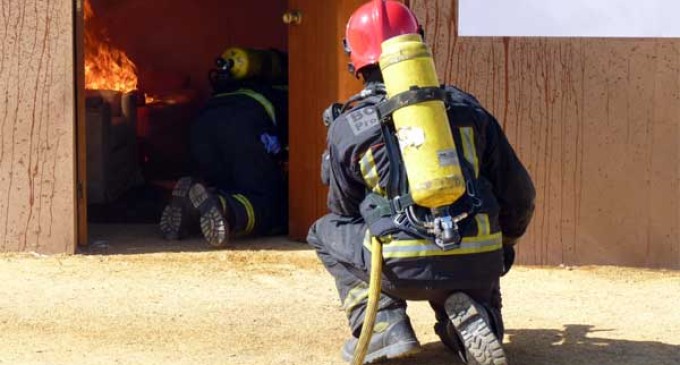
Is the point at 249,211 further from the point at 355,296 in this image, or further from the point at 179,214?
the point at 355,296

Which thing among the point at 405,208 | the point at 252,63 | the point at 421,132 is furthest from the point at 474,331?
the point at 252,63

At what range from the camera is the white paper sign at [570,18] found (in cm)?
738

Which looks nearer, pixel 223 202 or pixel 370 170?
pixel 370 170

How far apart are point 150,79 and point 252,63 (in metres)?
3.02

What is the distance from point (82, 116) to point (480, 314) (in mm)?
3785

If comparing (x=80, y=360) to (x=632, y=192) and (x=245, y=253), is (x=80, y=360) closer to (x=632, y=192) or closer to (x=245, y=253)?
(x=245, y=253)

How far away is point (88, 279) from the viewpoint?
276 inches

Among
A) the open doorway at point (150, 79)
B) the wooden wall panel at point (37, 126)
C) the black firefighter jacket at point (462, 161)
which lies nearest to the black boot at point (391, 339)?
the black firefighter jacket at point (462, 161)

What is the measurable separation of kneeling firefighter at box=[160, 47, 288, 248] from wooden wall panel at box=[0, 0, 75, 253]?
0.88 metres

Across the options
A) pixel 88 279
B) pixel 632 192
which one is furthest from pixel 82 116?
pixel 632 192

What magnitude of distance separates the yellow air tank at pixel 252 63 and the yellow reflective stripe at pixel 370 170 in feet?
14.1

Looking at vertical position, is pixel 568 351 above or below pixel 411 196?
below

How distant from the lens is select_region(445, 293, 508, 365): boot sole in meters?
4.63

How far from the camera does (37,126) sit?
7.56m
